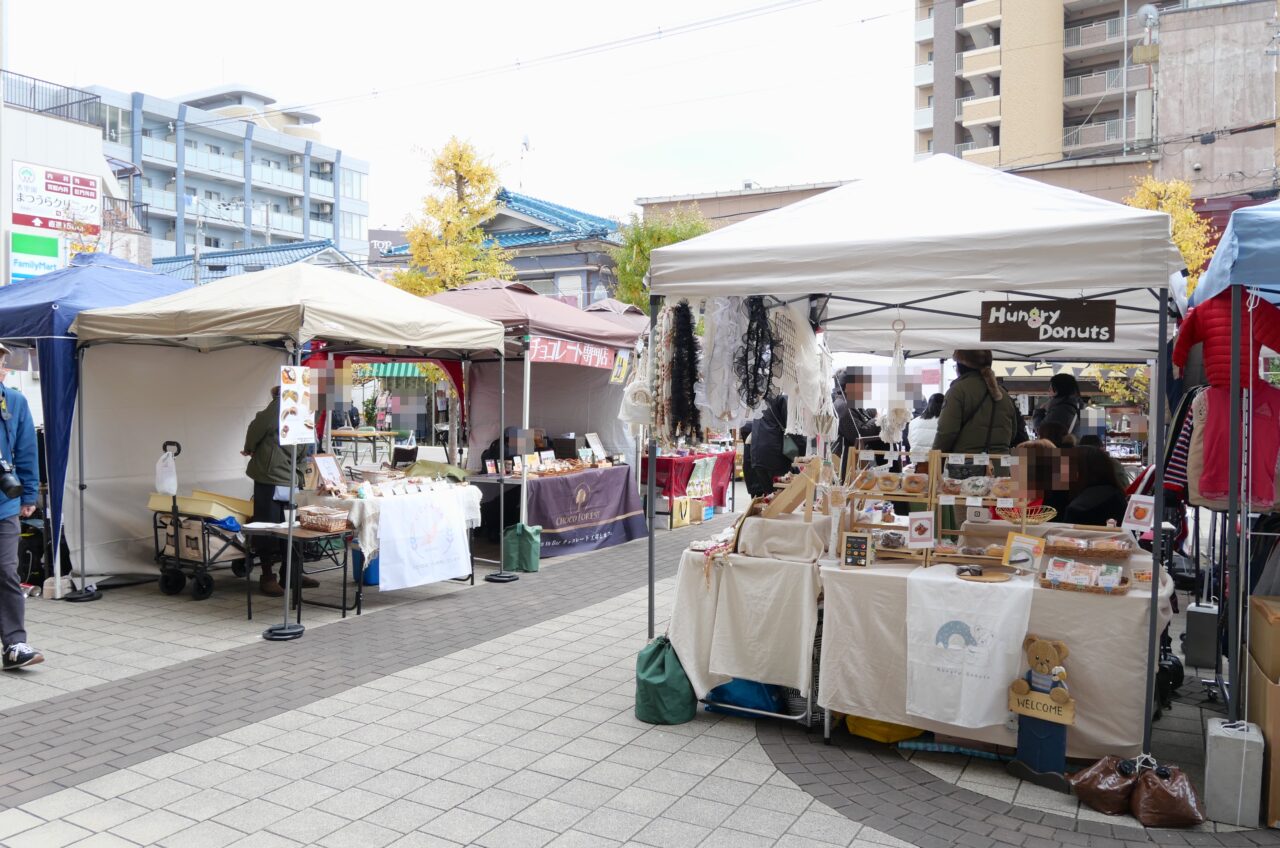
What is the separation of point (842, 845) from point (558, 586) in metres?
5.07

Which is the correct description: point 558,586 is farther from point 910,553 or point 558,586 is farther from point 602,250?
point 602,250

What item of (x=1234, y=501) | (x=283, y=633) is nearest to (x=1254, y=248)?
(x=1234, y=501)

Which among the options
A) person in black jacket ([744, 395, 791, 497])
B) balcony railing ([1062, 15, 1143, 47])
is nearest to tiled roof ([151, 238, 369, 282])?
person in black jacket ([744, 395, 791, 497])

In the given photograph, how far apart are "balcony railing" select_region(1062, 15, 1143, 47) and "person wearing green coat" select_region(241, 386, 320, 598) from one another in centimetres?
3658

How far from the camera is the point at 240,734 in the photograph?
14.6 feet

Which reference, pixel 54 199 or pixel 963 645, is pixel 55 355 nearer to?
pixel 963 645

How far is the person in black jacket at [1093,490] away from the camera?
5.46 m

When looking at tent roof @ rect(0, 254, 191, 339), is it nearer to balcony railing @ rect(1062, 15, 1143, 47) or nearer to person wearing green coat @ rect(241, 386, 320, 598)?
person wearing green coat @ rect(241, 386, 320, 598)

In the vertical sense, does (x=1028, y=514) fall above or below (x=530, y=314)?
below

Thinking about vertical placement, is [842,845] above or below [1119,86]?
below

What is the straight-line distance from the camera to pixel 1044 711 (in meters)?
3.84

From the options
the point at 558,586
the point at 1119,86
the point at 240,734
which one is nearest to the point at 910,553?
the point at 240,734

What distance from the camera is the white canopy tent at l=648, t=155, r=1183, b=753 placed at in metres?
3.79

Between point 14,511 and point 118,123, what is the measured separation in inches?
1876
